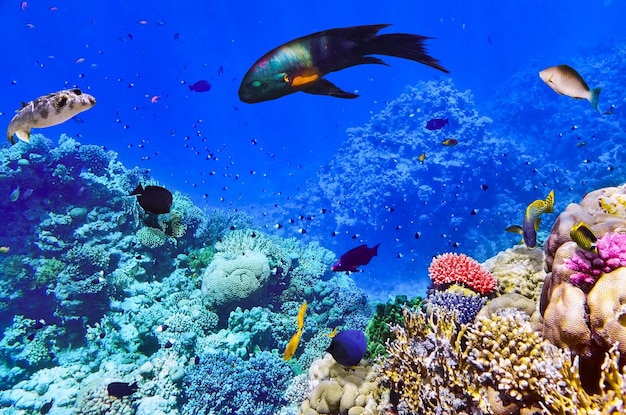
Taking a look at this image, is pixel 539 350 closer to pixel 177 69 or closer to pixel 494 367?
pixel 494 367

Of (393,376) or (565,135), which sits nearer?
(393,376)

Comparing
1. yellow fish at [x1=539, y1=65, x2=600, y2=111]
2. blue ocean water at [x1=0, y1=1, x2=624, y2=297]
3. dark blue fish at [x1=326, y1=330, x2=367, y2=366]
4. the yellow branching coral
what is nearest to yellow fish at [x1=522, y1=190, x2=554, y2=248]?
yellow fish at [x1=539, y1=65, x2=600, y2=111]

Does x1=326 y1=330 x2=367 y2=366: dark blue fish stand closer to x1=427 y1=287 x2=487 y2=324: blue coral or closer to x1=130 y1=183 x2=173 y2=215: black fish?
x1=427 y1=287 x2=487 y2=324: blue coral

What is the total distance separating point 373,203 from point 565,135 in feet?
50.4

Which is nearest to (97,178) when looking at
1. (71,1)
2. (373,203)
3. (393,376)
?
(393,376)

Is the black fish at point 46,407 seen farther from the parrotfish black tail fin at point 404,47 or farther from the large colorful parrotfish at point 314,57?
the parrotfish black tail fin at point 404,47

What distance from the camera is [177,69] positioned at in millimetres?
77188

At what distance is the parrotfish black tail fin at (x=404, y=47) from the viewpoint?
1.25 metres

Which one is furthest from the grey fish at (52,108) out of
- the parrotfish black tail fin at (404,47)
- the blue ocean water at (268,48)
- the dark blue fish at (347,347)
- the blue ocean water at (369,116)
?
the blue ocean water at (268,48)

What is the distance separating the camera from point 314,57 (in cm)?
141

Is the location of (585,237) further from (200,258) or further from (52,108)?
(200,258)

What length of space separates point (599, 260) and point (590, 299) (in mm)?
372

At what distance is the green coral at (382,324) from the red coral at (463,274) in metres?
0.62

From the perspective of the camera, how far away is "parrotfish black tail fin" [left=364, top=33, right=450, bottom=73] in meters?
1.25
